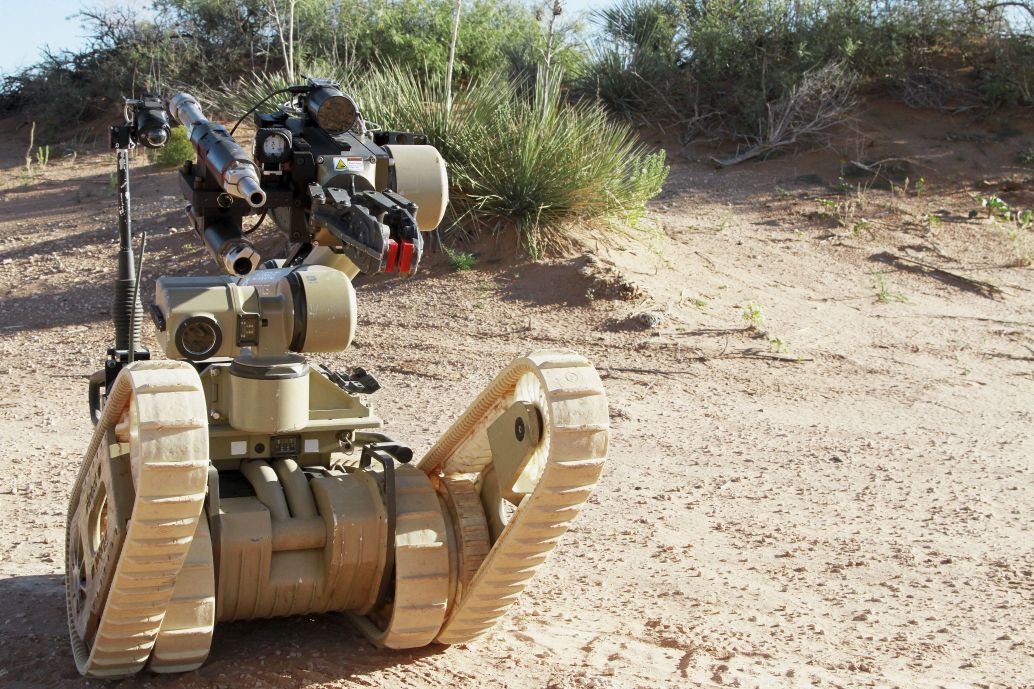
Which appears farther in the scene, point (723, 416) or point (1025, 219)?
point (1025, 219)

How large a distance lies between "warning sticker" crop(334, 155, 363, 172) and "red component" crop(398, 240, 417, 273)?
0.58 meters

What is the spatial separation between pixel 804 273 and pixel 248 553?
8.08 meters

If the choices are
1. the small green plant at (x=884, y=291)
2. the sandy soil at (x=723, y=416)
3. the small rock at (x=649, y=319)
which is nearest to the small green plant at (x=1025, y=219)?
the sandy soil at (x=723, y=416)

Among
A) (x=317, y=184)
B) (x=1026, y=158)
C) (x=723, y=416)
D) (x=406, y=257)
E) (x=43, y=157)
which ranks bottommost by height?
(x=723, y=416)

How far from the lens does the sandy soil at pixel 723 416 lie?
427 cm

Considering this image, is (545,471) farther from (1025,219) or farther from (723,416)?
(1025,219)

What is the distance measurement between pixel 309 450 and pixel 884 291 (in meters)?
7.38

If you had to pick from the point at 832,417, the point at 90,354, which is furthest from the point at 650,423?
the point at 90,354

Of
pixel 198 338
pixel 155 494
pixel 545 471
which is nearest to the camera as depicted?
pixel 155 494

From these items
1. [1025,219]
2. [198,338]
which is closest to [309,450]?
[198,338]

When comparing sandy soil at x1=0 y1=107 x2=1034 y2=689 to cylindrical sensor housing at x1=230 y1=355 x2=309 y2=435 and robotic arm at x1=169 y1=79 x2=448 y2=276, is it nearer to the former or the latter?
cylindrical sensor housing at x1=230 y1=355 x2=309 y2=435

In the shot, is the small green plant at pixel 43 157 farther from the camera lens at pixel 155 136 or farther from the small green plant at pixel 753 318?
the camera lens at pixel 155 136

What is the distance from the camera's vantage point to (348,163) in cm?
382

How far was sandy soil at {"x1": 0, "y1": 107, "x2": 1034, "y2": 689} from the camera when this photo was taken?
4266 mm
